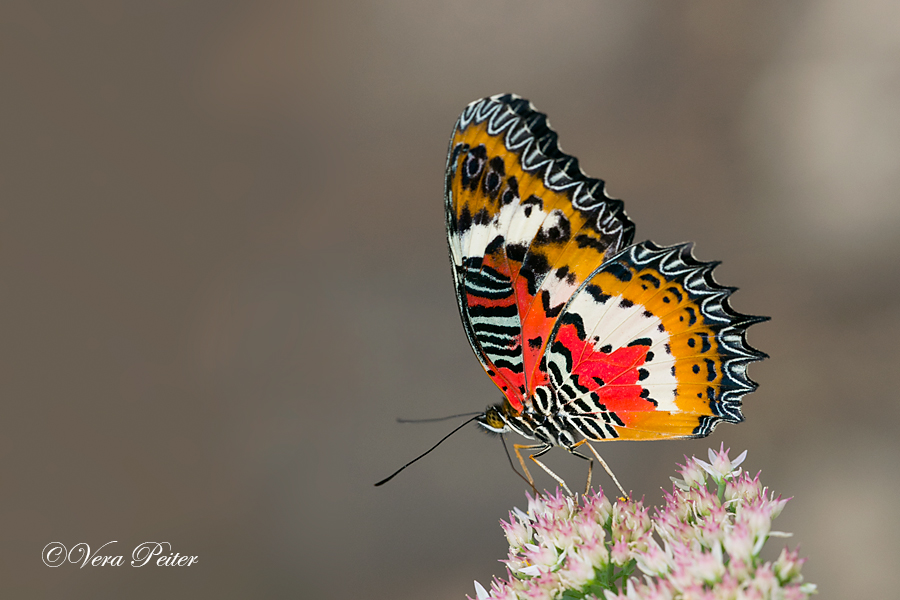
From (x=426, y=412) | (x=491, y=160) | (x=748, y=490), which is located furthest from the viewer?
(x=426, y=412)

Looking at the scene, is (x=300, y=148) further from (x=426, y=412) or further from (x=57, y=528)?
(x=57, y=528)

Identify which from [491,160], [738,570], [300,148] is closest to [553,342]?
[491,160]

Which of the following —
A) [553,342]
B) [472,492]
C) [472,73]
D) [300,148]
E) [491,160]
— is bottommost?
[553,342]

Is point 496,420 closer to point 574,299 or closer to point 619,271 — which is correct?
point 574,299
